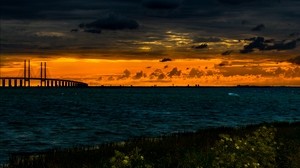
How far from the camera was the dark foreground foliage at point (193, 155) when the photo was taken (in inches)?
590

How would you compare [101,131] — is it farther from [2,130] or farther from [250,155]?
[250,155]

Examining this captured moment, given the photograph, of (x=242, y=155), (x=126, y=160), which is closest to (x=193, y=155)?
(x=242, y=155)

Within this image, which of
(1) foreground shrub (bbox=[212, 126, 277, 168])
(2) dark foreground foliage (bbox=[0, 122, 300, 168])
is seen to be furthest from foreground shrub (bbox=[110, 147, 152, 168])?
(1) foreground shrub (bbox=[212, 126, 277, 168])

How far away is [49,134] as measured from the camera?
52844mm

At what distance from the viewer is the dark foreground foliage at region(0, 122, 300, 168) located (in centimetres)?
1498

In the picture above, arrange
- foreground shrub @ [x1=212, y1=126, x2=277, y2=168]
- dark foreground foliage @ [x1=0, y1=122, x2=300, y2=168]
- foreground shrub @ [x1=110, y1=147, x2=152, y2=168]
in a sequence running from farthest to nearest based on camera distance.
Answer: dark foreground foliage @ [x1=0, y1=122, x2=300, y2=168]
foreground shrub @ [x1=212, y1=126, x2=277, y2=168]
foreground shrub @ [x1=110, y1=147, x2=152, y2=168]

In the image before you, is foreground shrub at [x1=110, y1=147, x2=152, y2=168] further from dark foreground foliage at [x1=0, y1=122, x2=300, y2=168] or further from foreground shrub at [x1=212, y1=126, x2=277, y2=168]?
foreground shrub at [x1=212, y1=126, x2=277, y2=168]

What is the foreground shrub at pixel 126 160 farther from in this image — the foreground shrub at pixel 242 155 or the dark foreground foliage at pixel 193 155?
the foreground shrub at pixel 242 155

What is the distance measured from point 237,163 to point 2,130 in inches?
1868

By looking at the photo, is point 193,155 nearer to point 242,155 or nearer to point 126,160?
point 242,155

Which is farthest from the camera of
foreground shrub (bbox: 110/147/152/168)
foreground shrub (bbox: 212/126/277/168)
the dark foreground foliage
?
the dark foreground foliage

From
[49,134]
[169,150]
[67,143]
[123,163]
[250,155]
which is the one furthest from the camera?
[49,134]

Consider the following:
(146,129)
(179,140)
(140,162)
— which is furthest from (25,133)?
(140,162)

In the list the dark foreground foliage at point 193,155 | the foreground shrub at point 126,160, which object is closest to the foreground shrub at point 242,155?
the dark foreground foliage at point 193,155
